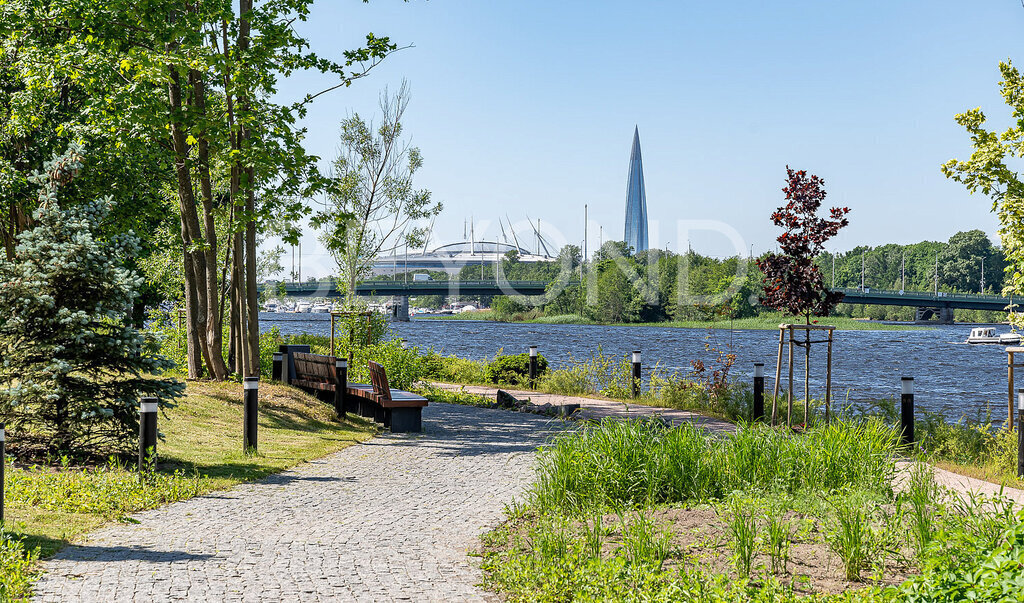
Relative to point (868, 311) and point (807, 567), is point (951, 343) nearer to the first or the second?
point (868, 311)

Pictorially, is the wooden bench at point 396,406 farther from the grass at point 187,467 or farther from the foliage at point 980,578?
the foliage at point 980,578

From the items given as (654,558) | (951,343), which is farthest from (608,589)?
(951,343)

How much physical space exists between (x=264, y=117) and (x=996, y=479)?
10.9 meters

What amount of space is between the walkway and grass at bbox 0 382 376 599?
374cm

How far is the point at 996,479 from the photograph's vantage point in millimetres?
8383

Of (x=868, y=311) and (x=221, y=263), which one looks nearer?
(x=221, y=263)

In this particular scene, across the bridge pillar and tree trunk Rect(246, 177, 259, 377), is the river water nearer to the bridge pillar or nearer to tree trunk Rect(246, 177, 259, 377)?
tree trunk Rect(246, 177, 259, 377)

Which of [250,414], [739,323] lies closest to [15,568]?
[250,414]

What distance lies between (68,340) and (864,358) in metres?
42.6

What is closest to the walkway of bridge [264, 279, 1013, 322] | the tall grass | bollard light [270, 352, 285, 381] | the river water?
the river water

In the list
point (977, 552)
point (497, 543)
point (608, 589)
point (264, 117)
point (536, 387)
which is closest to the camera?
point (977, 552)

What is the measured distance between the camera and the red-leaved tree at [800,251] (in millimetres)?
11344

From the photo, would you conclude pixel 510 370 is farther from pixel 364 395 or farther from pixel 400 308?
pixel 400 308

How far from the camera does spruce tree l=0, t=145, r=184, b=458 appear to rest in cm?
804
